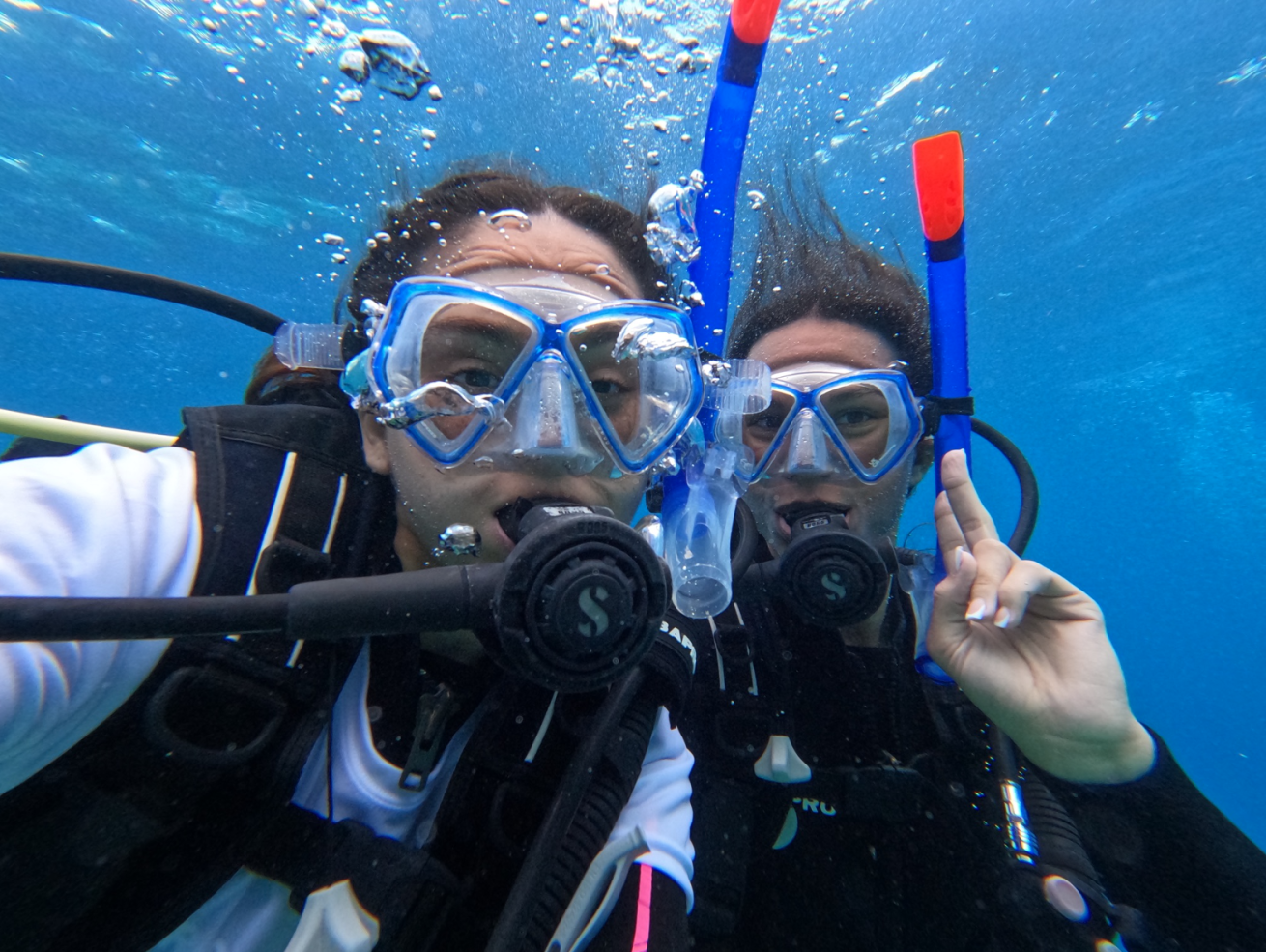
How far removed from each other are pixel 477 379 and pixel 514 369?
0.14 meters

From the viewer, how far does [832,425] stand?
325cm

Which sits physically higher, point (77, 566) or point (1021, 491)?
point (1021, 491)

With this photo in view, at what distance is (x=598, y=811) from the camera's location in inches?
71.3

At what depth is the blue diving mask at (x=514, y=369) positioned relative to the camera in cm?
195

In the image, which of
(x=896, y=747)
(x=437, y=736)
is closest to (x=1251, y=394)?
(x=896, y=747)

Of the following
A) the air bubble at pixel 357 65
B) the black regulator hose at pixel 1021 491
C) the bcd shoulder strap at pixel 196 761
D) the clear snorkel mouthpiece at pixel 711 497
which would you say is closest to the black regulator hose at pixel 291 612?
the bcd shoulder strap at pixel 196 761

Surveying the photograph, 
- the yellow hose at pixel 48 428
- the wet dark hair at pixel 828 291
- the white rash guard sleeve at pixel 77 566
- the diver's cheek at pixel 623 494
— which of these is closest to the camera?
the white rash guard sleeve at pixel 77 566

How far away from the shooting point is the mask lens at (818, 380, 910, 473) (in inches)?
130

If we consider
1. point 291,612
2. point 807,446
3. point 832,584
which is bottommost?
point 291,612

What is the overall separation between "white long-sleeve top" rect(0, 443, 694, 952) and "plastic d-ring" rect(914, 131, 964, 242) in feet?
8.90

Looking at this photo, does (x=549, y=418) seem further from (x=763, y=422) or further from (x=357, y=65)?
(x=357, y=65)

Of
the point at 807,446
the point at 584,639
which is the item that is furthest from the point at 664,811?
the point at 807,446

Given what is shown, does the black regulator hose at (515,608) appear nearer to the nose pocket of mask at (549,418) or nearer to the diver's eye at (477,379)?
the nose pocket of mask at (549,418)

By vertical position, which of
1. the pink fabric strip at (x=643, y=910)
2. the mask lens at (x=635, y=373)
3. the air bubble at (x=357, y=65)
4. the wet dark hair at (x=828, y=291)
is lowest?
the pink fabric strip at (x=643, y=910)
